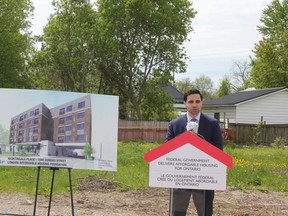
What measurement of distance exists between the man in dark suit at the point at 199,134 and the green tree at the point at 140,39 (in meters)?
32.3

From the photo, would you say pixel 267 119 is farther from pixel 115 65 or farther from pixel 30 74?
pixel 30 74

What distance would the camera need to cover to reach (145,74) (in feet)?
128

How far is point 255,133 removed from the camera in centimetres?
3156

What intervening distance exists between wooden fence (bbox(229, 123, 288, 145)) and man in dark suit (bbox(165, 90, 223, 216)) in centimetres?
2593

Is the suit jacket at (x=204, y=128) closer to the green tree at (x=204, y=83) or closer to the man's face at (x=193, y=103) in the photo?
the man's face at (x=193, y=103)

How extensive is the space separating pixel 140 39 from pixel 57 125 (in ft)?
106

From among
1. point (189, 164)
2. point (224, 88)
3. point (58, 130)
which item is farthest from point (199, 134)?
point (224, 88)

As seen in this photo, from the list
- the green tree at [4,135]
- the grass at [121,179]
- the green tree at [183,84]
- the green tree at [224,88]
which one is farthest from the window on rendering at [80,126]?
the green tree at [183,84]

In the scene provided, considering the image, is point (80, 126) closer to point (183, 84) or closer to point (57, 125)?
point (57, 125)

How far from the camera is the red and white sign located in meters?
5.01

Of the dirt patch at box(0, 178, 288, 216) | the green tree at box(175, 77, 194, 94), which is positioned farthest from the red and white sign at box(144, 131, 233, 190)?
the green tree at box(175, 77, 194, 94)

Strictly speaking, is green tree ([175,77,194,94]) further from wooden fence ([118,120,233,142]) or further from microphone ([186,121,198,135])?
microphone ([186,121,198,135])

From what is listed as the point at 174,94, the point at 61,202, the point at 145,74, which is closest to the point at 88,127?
the point at 61,202

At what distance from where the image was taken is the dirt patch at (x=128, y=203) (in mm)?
8078
